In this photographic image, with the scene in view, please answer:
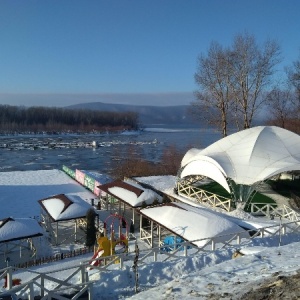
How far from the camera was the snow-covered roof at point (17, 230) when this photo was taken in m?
13.9

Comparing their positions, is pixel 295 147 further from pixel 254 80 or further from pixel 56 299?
pixel 56 299

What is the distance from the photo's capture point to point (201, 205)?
1788cm

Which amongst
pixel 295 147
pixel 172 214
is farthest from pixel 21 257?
pixel 295 147

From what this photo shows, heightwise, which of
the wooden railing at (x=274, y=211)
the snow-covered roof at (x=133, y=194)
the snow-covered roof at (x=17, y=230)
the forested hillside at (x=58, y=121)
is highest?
the forested hillside at (x=58, y=121)

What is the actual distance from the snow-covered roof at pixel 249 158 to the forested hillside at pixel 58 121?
103 meters

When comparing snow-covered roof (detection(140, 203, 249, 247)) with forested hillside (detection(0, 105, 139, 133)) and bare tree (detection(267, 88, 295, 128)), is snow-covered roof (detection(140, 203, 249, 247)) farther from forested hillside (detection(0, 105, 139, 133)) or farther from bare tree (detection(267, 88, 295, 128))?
forested hillside (detection(0, 105, 139, 133))

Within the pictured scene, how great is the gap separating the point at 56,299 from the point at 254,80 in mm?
22139

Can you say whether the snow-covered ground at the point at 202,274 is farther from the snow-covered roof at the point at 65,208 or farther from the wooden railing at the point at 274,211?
the snow-covered roof at the point at 65,208

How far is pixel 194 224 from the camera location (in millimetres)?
12750

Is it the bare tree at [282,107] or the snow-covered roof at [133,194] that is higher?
the bare tree at [282,107]

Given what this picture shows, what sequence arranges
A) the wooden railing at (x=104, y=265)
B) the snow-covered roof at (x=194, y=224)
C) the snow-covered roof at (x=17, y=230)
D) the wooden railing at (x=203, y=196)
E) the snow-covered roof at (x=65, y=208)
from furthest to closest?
the wooden railing at (x=203, y=196)
the snow-covered roof at (x=65, y=208)
the snow-covered roof at (x=17, y=230)
the snow-covered roof at (x=194, y=224)
the wooden railing at (x=104, y=265)

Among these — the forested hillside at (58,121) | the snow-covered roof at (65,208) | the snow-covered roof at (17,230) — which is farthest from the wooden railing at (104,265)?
the forested hillside at (58,121)

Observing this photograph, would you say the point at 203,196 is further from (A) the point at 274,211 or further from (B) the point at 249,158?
(A) the point at 274,211

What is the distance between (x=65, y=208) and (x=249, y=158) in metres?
9.86
